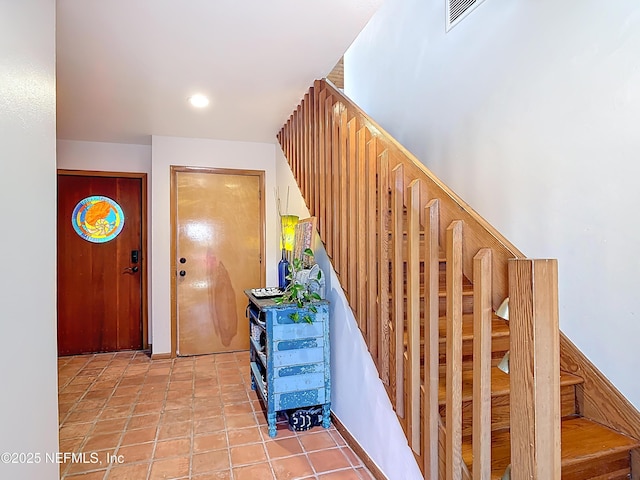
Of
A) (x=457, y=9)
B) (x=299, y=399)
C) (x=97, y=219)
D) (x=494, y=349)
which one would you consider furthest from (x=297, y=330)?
(x=97, y=219)

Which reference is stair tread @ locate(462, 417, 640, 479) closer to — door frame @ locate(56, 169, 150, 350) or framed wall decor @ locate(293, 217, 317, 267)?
framed wall decor @ locate(293, 217, 317, 267)

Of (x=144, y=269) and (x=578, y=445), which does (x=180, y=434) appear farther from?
(x=144, y=269)

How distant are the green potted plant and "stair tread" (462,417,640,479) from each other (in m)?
1.14

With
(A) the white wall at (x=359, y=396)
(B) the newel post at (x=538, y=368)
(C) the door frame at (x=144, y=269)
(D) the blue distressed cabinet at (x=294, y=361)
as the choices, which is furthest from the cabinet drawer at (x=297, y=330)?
(C) the door frame at (x=144, y=269)

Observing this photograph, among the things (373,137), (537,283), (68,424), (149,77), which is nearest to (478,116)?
(373,137)

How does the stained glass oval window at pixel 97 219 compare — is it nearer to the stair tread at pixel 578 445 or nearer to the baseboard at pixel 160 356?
the baseboard at pixel 160 356

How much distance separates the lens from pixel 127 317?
4.02 metres

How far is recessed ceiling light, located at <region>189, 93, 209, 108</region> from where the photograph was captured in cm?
268

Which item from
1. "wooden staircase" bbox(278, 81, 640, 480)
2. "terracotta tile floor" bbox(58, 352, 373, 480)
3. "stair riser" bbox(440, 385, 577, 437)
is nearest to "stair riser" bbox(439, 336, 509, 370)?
"wooden staircase" bbox(278, 81, 640, 480)

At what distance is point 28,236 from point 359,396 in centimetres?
172

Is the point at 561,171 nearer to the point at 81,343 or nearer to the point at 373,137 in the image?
the point at 373,137

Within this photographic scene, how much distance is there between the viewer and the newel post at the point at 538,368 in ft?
2.92

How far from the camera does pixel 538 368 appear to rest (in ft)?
2.93

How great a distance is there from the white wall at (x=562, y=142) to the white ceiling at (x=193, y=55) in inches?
33.9
